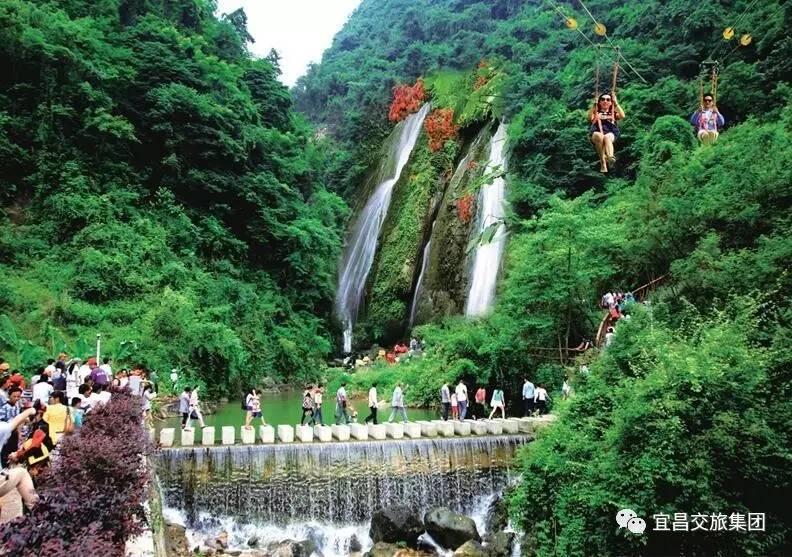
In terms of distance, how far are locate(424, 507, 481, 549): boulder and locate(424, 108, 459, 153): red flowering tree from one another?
23676 mm

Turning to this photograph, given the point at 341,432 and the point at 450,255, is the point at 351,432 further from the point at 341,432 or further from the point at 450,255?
the point at 450,255

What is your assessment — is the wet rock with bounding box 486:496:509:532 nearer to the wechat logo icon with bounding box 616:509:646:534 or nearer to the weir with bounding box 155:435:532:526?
the weir with bounding box 155:435:532:526

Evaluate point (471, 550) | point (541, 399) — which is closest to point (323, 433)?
point (471, 550)

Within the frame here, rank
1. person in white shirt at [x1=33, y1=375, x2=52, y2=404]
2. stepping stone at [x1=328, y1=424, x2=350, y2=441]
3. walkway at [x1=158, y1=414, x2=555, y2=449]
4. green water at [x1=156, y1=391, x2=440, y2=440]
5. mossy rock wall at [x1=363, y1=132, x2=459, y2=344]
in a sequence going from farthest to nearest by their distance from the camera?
1. mossy rock wall at [x1=363, y1=132, x2=459, y2=344]
2. green water at [x1=156, y1=391, x2=440, y2=440]
3. stepping stone at [x1=328, y1=424, x2=350, y2=441]
4. walkway at [x1=158, y1=414, x2=555, y2=449]
5. person in white shirt at [x1=33, y1=375, x2=52, y2=404]

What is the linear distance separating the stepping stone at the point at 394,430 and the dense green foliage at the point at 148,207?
28.9 ft

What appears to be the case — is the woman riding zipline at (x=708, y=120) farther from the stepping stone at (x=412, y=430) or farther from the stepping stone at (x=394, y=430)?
the stepping stone at (x=394, y=430)

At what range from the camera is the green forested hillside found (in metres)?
7.90

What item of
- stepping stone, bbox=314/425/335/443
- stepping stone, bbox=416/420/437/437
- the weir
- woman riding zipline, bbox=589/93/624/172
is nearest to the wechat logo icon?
the weir

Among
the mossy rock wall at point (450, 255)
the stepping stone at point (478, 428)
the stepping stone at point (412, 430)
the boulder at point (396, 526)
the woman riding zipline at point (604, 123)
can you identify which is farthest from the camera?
the mossy rock wall at point (450, 255)

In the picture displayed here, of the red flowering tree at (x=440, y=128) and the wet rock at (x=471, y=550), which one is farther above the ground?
the red flowering tree at (x=440, y=128)

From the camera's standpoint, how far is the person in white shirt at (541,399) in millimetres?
15117

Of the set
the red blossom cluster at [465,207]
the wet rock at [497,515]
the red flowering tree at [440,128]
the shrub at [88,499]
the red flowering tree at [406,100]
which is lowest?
the wet rock at [497,515]

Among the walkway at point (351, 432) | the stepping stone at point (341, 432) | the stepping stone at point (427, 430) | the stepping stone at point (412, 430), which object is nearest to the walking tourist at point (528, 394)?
the walkway at point (351, 432)

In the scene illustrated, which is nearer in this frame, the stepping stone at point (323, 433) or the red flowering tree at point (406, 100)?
the stepping stone at point (323, 433)
